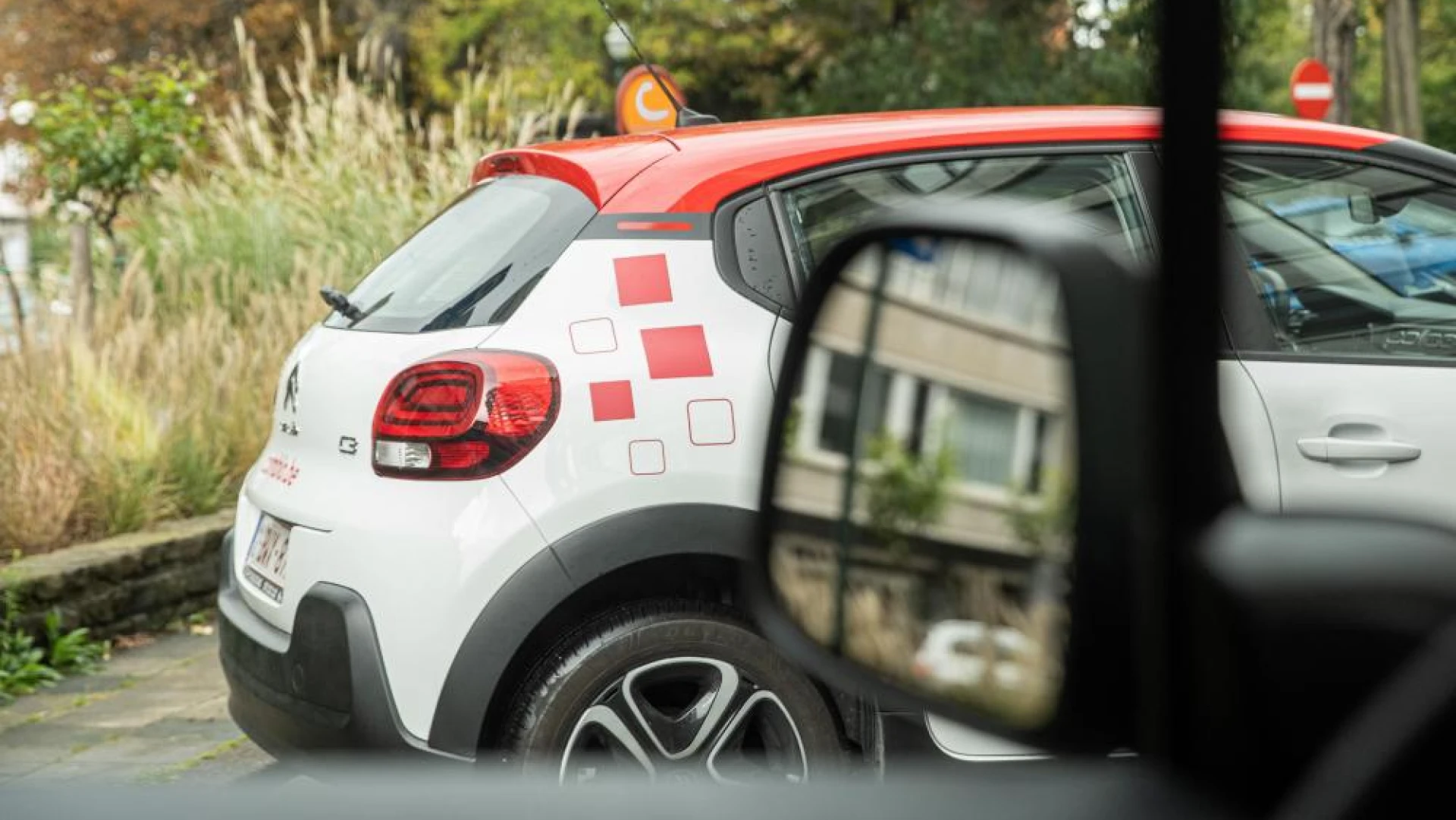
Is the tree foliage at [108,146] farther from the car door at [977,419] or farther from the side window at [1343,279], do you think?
the car door at [977,419]

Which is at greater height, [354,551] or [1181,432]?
[1181,432]

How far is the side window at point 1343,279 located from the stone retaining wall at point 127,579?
14.7ft

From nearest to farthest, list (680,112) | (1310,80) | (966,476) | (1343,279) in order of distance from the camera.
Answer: (966,476) < (1343,279) < (1310,80) < (680,112)

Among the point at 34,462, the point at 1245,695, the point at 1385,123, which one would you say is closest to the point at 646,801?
the point at 1245,695

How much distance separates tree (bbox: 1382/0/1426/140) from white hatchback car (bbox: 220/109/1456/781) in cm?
10

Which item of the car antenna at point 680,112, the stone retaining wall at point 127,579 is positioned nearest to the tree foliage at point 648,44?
the stone retaining wall at point 127,579

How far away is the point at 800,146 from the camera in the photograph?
3.81 m

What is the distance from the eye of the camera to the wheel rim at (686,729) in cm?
356

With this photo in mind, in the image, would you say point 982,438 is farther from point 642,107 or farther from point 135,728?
point 642,107

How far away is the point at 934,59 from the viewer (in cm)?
2922

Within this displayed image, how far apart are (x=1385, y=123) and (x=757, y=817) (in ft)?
10.1

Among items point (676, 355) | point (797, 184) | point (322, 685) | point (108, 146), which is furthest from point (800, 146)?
point (108, 146)

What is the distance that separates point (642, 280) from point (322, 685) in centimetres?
98

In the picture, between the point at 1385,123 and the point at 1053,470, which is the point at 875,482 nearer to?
the point at 1053,470
